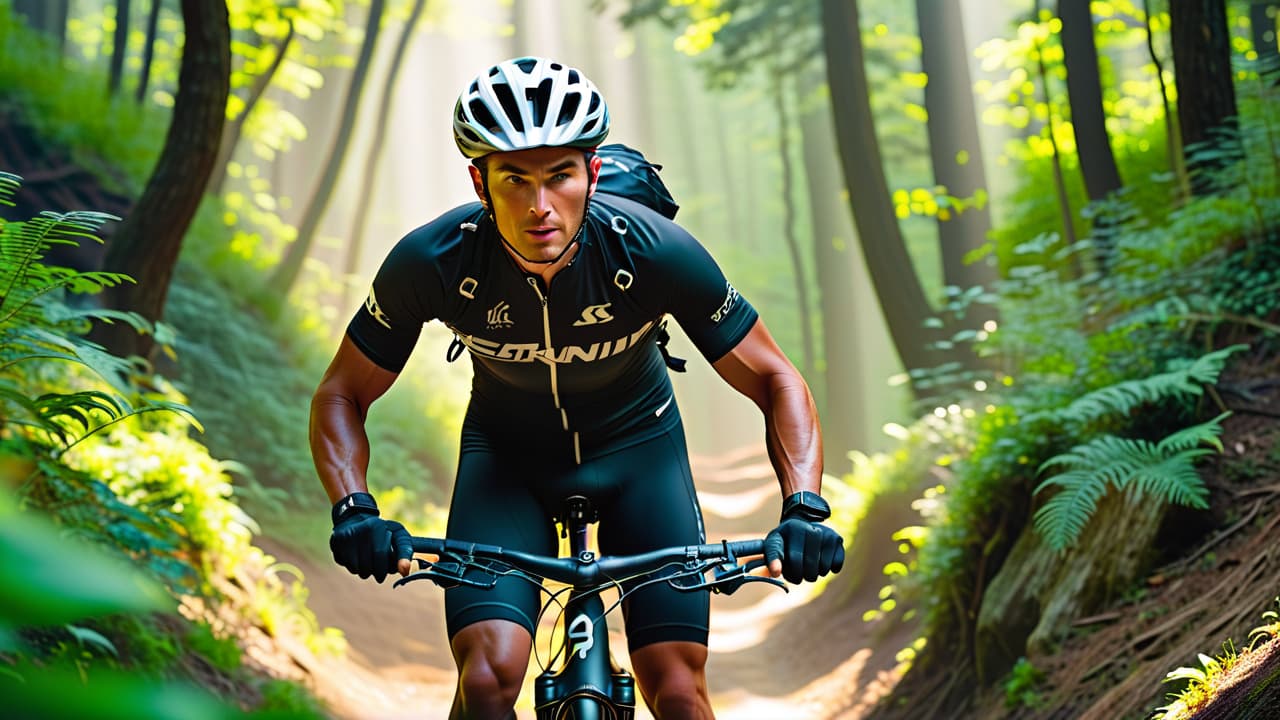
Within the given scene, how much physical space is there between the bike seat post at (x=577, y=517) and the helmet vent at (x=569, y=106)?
1202mm

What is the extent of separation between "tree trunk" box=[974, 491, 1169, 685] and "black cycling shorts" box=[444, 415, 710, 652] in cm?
274

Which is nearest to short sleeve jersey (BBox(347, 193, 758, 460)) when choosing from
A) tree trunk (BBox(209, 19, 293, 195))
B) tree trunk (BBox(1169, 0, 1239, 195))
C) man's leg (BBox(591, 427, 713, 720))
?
man's leg (BBox(591, 427, 713, 720))

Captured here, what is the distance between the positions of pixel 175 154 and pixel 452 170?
184 feet

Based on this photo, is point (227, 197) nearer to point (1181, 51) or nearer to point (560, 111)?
point (1181, 51)

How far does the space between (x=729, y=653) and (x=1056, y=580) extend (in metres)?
7.33

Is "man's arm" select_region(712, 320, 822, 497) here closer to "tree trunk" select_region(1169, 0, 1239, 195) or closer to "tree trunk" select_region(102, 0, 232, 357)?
"tree trunk" select_region(102, 0, 232, 357)

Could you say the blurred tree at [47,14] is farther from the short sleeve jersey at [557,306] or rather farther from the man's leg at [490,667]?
the man's leg at [490,667]

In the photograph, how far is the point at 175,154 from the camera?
7.56 m

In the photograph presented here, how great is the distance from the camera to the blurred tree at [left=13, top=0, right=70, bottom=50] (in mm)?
19953

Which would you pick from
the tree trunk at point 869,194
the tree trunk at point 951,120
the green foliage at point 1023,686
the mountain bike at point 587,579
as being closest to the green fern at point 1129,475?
the green foliage at point 1023,686

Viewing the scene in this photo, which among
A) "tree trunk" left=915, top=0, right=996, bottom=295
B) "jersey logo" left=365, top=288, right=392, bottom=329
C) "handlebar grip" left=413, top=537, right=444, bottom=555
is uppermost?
"tree trunk" left=915, top=0, right=996, bottom=295

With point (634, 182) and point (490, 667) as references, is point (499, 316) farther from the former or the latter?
point (490, 667)

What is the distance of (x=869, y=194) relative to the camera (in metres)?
12.5

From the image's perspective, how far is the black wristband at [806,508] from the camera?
3301 mm
